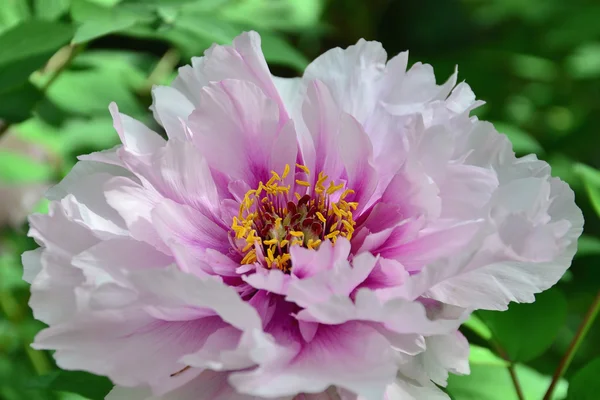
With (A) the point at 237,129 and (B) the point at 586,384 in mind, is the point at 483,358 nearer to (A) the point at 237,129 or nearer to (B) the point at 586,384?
(B) the point at 586,384

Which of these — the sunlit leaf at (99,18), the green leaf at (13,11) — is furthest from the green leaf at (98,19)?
the green leaf at (13,11)

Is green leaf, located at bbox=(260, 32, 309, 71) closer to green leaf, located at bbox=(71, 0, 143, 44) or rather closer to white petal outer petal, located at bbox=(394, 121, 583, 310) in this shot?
green leaf, located at bbox=(71, 0, 143, 44)

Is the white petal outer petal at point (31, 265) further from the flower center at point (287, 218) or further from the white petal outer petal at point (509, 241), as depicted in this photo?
the white petal outer petal at point (509, 241)

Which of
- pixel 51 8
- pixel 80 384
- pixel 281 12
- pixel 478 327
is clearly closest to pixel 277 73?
pixel 281 12

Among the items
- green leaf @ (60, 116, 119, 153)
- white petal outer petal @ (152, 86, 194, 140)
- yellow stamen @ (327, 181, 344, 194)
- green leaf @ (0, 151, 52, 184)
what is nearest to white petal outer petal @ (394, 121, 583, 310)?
yellow stamen @ (327, 181, 344, 194)

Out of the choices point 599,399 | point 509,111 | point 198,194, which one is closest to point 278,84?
point 198,194
